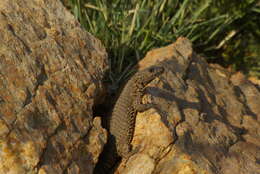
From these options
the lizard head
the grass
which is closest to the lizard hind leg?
the lizard head

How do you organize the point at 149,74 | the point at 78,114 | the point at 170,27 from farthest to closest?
the point at 170,27, the point at 149,74, the point at 78,114

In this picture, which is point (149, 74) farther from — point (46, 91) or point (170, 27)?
point (170, 27)

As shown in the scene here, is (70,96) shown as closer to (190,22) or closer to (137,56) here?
(137,56)

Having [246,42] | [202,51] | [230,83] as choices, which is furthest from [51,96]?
[246,42]

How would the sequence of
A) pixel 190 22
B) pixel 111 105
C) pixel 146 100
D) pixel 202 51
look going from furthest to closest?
pixel 202 51
pixel 190 22
pixel 111 105
pixel 146 100

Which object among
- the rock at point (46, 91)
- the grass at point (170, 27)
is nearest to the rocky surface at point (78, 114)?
the rock at point (46, 91)

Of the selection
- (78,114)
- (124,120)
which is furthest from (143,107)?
(78,114)
